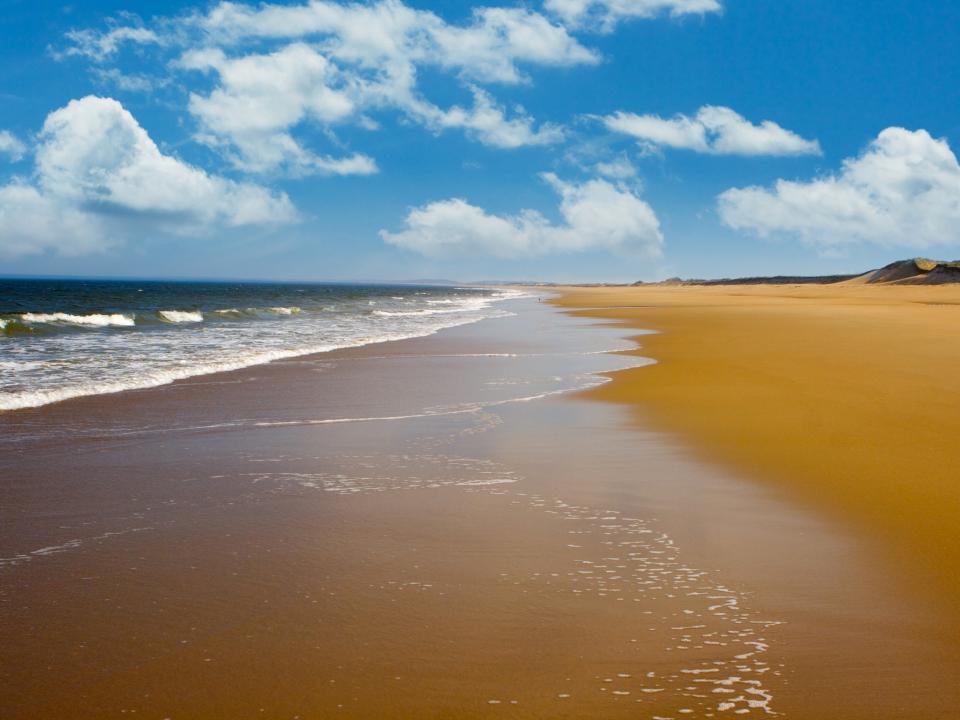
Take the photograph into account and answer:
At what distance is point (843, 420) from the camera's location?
862 cm

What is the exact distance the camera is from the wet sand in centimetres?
299

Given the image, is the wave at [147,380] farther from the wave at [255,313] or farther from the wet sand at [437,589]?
the wave at [255,313]

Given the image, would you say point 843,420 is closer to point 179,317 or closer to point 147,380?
point 147,380

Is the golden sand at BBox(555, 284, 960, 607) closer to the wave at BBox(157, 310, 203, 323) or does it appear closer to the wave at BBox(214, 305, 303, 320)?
the wave at BBox(157, 310, 203, 323)

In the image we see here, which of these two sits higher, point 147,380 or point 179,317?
point 179,317

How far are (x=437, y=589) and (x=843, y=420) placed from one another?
263 inches

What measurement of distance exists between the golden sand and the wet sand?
421 mm

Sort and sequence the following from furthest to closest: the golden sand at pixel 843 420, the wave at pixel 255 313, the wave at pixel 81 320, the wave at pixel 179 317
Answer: the wave at pixel 255 313
the wave at pixel 179 317
the wave at pixel 81 320
the golden sand at pixel 843 420

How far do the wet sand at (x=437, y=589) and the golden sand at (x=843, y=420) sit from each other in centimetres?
42

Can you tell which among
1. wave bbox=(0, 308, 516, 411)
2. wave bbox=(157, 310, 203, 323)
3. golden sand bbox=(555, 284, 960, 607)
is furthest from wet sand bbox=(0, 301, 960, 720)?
wave bbox=(157, 310, 203, 323)

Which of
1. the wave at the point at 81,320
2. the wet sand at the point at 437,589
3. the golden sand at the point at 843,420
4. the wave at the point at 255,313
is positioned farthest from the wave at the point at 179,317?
the wet sand at the point at 437,589

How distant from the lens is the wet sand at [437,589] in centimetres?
299

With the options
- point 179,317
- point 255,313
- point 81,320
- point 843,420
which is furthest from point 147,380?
point 255,313

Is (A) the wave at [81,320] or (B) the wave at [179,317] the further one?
(B) the wave at [179,317]
